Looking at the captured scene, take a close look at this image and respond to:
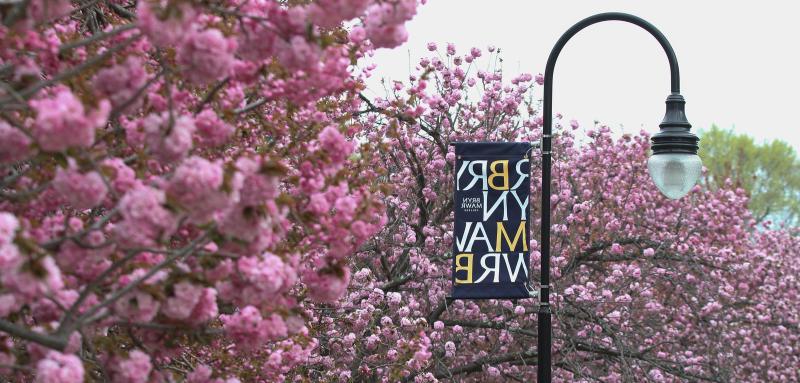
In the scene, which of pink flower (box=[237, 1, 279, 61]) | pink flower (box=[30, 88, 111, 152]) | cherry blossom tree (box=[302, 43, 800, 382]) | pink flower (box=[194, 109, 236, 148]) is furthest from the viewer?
cherry blossom tree (box=[302, 43, 800, 382])

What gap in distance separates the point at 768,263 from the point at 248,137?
39.1ft

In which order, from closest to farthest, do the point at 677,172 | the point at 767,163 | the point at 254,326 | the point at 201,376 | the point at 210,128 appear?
the point at 210,128 < the point at 254,326 < the point at 201,376 < the point at 677,172 < the point at 767,163

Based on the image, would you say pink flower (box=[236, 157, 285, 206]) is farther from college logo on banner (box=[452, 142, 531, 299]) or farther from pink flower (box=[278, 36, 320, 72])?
college logo on banner (box=[452, 142, 531, 299])

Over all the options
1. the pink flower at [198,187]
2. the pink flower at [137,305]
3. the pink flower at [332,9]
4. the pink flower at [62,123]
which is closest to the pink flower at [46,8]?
the pink flower at [62,123]

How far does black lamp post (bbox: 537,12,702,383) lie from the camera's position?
941cm

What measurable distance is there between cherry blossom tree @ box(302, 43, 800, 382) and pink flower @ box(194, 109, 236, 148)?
18.8 ft

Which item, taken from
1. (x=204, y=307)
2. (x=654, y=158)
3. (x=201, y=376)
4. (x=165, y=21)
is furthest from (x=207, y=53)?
(x=654, y=158)

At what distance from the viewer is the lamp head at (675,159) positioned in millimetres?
9438

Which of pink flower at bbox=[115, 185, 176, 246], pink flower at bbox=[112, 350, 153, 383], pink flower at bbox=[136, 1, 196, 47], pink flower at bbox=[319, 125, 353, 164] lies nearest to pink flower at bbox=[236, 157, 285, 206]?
pink flower at bbox=[115, 185, 176, 246]

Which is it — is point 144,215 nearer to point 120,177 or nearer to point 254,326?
point 120,177

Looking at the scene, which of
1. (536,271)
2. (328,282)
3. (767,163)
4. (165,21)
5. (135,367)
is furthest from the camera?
(767,163)

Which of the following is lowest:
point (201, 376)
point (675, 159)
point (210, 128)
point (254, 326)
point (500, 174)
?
point (201, 376)

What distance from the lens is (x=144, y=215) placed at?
397cm

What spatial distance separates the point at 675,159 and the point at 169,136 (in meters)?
6.17
